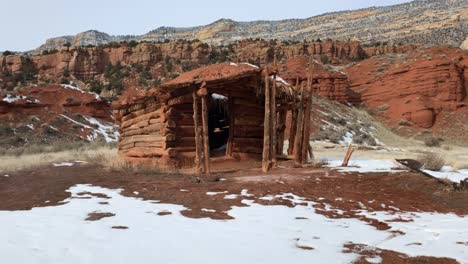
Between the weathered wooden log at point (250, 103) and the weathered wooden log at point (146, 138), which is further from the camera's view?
the weathered wooden log at point (250, 103)

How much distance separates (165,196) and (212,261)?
383 centimetres

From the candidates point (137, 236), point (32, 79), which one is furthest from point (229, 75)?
point (32, 79)

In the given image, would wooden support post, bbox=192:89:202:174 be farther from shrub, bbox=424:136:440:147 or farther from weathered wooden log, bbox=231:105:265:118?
shrub, bbox=424:136:440:147

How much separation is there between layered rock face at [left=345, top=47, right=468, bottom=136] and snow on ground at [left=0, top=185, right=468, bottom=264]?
106 ft

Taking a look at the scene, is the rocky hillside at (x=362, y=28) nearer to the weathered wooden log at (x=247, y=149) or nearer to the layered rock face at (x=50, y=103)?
the layered rock face at (x=50, y=103)

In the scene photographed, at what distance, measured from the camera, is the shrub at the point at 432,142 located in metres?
31.0

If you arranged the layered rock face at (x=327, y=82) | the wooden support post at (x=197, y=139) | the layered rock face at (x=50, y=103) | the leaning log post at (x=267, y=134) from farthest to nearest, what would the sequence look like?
the layered rock face at (x=327, y=82)
the layered rock face at (x=50, y=103)
the leaning log post at (x=267, y=134)
the wooden support post at (x=197, y=139)

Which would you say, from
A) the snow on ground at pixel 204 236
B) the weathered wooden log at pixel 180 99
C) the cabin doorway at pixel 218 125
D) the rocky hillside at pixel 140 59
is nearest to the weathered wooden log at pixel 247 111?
the cabin doorway at pixel 218 125

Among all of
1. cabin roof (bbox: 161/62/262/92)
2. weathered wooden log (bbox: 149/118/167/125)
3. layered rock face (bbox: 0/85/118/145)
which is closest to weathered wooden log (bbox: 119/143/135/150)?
weathered wooden log (bbox: 149/118/167/125)

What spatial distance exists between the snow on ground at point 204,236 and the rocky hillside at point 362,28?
198 ft

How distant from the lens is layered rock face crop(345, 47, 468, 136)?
3684 centimetres

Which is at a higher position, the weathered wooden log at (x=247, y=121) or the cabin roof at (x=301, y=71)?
the cabin roof at (x=301, y=71)

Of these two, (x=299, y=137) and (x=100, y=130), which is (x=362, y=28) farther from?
(x=299, y=137)

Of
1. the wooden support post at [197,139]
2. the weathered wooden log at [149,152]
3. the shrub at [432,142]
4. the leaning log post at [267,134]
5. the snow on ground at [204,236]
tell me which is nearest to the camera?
the snow on ground at [204,236]
